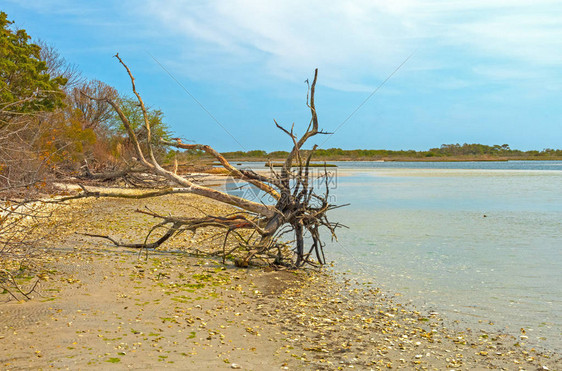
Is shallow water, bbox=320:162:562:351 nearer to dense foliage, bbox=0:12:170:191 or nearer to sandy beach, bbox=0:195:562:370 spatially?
sandy beach, bbox=0:195:562:370

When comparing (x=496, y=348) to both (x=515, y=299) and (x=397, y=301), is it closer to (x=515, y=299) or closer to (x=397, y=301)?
(x=397, y=301)

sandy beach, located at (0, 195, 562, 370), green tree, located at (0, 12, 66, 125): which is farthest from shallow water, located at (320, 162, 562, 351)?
green tree, located at (0, 12, 66, 125)

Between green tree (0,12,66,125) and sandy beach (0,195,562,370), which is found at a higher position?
green tree (0,12,66,125)

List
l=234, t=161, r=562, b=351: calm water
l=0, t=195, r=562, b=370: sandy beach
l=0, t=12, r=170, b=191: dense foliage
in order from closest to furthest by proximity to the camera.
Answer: l=0, t=195, r=562, b=370: sandy beach → l=234, t=161, r=562, b=351: calm water → l=0, t=12, r=170, b=191: dense foliage

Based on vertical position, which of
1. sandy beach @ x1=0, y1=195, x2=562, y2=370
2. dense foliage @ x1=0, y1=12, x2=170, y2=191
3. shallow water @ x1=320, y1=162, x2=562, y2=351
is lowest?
shallow water @ x1=320, y1=162, x2=562, y2=351

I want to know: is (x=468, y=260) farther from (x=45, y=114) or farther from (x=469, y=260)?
(x=45, y=114)

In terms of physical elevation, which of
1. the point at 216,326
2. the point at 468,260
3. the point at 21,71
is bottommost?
the point at 468,260

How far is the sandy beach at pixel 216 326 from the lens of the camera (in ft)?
16.1

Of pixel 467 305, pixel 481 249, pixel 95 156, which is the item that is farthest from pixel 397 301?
pixel 95 156

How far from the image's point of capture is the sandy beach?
4.91m

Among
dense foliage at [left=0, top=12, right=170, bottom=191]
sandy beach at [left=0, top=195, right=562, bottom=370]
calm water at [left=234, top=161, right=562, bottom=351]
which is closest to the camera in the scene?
sandy beach at [left=0, top=195, right=562, bottom=370]

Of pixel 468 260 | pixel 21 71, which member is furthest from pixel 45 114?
pixel 468 260

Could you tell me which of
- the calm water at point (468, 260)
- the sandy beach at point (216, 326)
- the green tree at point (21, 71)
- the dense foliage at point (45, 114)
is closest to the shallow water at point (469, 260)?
the calm water at point (468, 260)

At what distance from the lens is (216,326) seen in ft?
19.6
